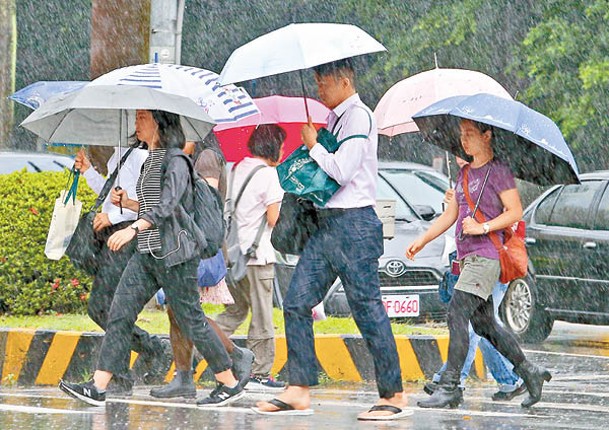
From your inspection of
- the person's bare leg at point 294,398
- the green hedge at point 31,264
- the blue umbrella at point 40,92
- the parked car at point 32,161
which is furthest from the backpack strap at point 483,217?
the parked car at point 32,161

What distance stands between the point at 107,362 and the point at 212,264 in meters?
1.23

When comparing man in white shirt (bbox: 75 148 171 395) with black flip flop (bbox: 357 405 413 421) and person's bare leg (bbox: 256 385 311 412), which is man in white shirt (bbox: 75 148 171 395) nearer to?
person's bare leg (bbox: 256 385 311 412)

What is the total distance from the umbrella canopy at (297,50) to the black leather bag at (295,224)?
2.26 feet

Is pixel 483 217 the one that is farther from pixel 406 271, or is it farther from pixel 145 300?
pixel 406 271

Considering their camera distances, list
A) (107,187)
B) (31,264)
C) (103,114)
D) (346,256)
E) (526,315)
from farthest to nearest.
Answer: (526,315), (31,264), (103,114), (107,187), (346,256)

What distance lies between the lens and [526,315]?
14414 mm

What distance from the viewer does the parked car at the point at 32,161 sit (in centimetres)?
1602

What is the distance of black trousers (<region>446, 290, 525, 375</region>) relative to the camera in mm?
8594

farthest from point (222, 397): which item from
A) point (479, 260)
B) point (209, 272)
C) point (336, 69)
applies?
point (336, 69)

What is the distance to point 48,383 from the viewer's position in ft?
33.5

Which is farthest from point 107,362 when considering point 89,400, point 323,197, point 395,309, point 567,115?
point 567,115

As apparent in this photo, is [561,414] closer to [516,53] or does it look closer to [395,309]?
[395,309]

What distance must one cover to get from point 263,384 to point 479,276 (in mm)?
1979

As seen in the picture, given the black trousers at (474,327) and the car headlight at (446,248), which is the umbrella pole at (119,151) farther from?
the car headlight at (446,248)
